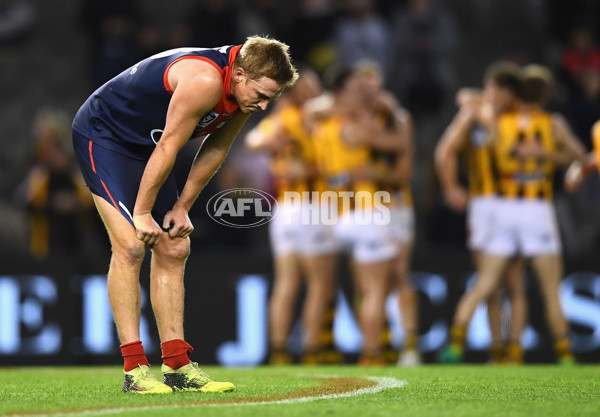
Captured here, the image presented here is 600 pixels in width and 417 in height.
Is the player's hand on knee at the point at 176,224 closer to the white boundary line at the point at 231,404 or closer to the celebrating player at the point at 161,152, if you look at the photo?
the celebrating player at the point at 161,152

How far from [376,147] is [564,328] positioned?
2425 mm

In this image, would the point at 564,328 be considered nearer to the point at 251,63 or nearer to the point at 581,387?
the point at 581,387

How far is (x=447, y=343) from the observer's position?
1072cm

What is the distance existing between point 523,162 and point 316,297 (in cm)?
237

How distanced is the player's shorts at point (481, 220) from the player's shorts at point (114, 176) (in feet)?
15.2

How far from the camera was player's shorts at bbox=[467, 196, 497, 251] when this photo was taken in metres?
9.70

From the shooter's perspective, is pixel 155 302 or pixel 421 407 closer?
pixel 421 407

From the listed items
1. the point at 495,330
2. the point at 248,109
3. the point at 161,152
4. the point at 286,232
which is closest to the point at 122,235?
the point at 161,152

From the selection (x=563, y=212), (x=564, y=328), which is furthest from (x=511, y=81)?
(x=563, y=212)

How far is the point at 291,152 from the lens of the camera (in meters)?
10.4

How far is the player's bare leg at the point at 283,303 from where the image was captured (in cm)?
1009

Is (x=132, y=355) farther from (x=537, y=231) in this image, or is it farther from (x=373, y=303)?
(x=537, y=231)

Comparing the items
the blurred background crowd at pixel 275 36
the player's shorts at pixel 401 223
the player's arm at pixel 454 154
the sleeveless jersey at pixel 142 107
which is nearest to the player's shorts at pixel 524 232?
the player's arm at pixel 454 154

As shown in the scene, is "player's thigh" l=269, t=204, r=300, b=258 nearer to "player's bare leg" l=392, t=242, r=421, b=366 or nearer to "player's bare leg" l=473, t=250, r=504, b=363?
"player's bare leg" l=392, t=242, r=421, b=366
